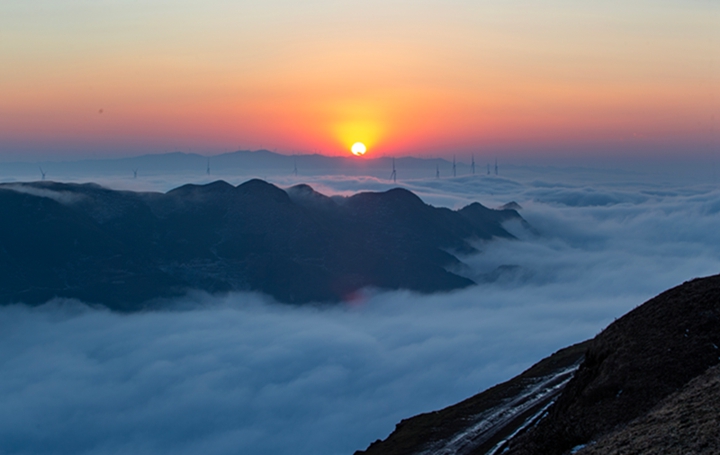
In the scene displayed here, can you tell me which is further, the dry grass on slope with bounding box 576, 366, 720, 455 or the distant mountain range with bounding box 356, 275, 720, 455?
the distant mountain range with bounding box 356, 275, 720, 455

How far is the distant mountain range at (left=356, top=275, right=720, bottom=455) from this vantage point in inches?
854

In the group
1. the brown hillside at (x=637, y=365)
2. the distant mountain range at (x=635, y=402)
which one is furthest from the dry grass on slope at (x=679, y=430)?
the brown hillside at (x=637, y=365)

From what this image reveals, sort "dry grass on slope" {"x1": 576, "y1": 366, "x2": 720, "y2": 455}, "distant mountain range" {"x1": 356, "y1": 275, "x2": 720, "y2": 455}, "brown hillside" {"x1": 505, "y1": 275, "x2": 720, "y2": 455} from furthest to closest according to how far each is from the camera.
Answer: "brown hillside" {"x1": 505, "y1": 275, "x2": 720, "y2": 455}, "distant mountain range" {"x1": 356, "y1": 275, "x2": 720, "y2": 455}, "dry grass on slope" {"x1": 576, "y1": 366, "x2": 720, "y2": 455}

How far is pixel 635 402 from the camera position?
31.5 meters

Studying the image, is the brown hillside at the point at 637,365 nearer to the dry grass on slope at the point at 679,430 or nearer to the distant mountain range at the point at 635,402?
the distant mountain range at the point at 635,402

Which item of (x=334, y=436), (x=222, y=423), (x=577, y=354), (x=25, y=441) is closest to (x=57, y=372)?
(x=25, y=441)

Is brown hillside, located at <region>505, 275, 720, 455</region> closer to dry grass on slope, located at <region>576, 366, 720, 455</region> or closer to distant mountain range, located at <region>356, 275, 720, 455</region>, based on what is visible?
distant mountain range, located at <region>356, 275, 720, 455</region>

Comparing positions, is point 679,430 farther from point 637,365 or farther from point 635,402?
point 637,365

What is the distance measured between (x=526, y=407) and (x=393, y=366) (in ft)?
430

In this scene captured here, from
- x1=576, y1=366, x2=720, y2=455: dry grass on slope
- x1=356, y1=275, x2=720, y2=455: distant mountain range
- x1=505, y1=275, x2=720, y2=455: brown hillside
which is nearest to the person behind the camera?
x1=576, y1=366, x2=720, y2=455: dry grass on slope

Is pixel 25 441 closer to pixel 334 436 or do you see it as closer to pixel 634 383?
pixel 334 436

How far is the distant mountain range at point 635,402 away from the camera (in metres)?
21.7

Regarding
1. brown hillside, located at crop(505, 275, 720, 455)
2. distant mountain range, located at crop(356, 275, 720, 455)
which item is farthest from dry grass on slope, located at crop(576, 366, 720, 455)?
brown hillside, located at crop(505, 275, 720, 455)

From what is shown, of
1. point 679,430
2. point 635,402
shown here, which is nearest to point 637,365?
point 635,402
